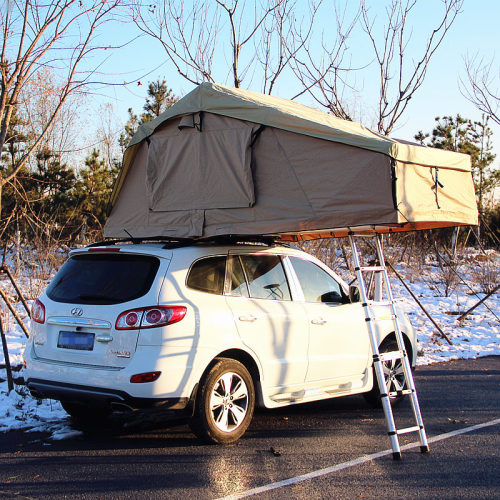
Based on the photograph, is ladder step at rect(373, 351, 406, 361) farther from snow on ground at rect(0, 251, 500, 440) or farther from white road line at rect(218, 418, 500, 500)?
snow on ground at rect(0, 251, 500, 440)

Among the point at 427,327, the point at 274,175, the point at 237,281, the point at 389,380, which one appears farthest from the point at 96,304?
the point at 427,327

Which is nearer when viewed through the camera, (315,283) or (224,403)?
(224,403)

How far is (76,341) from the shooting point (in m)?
5.54

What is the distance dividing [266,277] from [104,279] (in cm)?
162

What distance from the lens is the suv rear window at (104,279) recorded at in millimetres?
5559

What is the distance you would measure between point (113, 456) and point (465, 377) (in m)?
5.87

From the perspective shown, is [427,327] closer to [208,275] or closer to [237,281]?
[237,281]

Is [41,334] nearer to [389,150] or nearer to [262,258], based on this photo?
[262,258]

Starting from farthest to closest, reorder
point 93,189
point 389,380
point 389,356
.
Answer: point 93,189
point 389,380
point 389,356

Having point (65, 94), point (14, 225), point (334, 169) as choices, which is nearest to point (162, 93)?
point (14, 225)

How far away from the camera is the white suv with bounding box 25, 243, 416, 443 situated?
530cm

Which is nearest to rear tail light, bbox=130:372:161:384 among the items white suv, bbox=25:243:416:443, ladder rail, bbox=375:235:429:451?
white suv, bbox=25:243:416:443

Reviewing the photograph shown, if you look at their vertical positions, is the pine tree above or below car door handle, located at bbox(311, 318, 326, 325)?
above

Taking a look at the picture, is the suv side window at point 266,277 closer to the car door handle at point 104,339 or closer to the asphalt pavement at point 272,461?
the asphalt pavement at point 272,461
